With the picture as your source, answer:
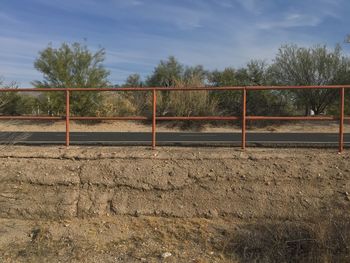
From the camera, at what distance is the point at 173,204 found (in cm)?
1006

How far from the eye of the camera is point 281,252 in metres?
8.35

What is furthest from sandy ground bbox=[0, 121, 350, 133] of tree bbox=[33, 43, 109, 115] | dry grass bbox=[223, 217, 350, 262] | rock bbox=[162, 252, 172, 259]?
rock bbox=[162, 252, 172, 259]

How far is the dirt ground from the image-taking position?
8633 mm

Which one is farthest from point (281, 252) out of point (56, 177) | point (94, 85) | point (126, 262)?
point (94, 85)

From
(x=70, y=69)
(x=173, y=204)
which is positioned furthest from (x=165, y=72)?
(x=173, y=204)

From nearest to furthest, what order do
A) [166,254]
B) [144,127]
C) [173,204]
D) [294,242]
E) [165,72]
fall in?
[166,254]
[294,242]
[173,204]
[144,127]
[165,72]

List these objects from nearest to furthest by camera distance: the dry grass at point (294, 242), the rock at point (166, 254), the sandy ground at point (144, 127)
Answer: the dry grass at point (294, 242) → the rock at point (166, 254) → the sandy ground at point (144, 127)

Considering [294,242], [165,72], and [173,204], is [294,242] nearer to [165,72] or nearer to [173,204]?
[173,204]

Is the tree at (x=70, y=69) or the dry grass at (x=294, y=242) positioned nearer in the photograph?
the dry grass at (x=294, y=242)

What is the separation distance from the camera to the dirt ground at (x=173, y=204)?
8.63 metres

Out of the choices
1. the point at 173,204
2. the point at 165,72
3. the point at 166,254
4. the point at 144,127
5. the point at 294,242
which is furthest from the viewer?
the point at 165,72

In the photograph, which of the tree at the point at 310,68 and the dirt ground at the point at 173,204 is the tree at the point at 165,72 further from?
the dirt ground at the point at 173,204

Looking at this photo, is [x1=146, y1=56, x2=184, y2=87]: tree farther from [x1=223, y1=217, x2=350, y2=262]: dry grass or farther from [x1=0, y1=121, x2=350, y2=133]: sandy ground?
[x1=223, y1=217, x2=350, y2=262]: dry grass

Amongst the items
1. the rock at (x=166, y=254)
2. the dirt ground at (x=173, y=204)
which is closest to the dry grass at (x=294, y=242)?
the dirt ground at (x=173, y=204)
